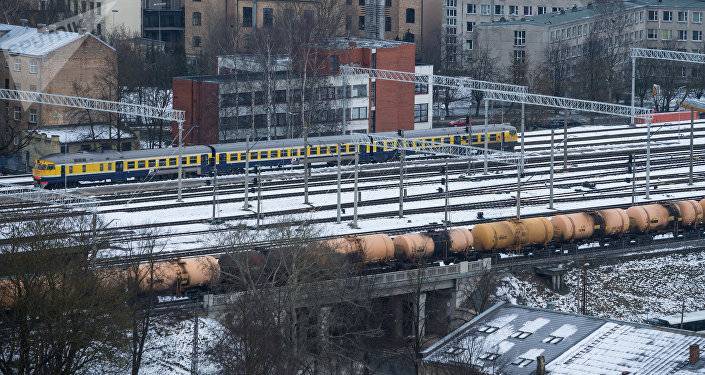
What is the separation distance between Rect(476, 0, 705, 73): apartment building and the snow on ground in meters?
47.8

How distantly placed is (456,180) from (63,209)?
22.0m

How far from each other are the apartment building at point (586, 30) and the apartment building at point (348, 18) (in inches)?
194

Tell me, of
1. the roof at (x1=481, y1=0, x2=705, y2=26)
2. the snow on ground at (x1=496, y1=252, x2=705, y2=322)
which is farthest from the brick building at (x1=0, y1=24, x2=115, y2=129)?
the roof at (x1=481, y1=0, x2=705, y2=26)

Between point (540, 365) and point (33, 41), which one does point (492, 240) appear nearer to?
point (540, 365)

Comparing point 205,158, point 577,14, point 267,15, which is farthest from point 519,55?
point 205,158

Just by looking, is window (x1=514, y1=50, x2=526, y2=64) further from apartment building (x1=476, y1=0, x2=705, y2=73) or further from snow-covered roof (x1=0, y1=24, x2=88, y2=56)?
snow-covered roof (x1=0, y1=24, x2=88, y2=56)

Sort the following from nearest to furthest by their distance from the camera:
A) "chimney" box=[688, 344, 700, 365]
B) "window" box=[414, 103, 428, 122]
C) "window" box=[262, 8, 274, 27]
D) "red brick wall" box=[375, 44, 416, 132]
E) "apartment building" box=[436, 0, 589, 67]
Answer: "chimney" box=[688, 344, 700, 365]
"red brick wall" box=[375, 44, 416, 132]
"window" box=[414, 103, 428, 122]
"window" box=[262, 8, 274, 27]
"apartment building" box=[436, 0, 589, 67]

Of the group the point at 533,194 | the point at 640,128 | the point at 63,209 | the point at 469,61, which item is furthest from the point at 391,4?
the point at 63,209

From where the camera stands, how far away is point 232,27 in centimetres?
11162

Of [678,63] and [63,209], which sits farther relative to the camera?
[678,63]

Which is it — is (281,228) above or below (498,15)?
below

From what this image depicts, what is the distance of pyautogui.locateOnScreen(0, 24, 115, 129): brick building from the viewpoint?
95.1m

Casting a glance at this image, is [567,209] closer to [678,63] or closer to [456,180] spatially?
[456,180]

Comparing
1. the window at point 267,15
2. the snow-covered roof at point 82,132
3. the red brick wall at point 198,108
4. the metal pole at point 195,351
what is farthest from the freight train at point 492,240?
the window at point 267,15
